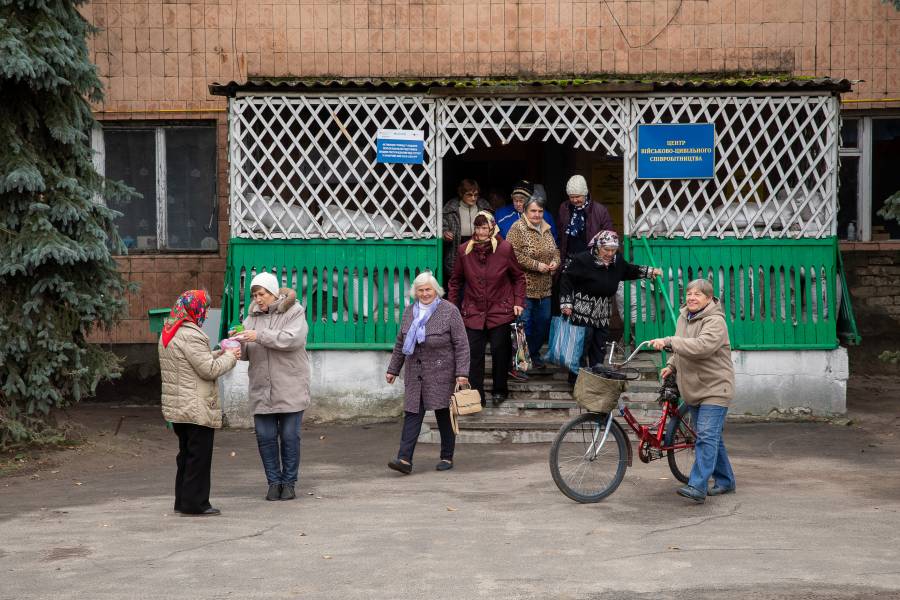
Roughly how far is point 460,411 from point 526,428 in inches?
61.0

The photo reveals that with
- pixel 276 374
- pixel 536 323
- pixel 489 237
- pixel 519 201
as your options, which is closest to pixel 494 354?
pixel 536 323

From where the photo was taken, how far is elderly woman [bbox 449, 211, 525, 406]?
34.6 feet

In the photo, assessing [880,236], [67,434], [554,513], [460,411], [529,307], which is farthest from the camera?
[880,236]

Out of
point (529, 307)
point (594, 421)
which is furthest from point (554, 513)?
point (529, 307)

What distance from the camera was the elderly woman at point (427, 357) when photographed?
30.2 feet

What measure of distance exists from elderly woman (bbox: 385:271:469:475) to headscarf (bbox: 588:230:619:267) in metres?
1.72

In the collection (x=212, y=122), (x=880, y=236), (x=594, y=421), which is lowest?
(x=594, y=421)

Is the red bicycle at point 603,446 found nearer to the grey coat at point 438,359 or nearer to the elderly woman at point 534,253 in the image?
the grey coat at point 438,359

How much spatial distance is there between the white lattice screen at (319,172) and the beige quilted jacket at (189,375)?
3.83 m

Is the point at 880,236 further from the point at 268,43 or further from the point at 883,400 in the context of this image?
the point at 268,43

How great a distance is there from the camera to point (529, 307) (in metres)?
11.4

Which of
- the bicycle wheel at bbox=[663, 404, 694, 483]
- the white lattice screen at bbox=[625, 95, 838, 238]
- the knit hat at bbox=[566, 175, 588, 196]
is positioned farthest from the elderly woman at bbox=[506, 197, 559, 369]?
the bicycle wheel at bbox=[663, 404, 694, 483]

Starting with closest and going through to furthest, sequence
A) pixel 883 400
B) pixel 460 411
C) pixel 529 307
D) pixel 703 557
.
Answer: pixel 703 557 < pixel 460 411 < pixel 529 307 < pixel 883 400

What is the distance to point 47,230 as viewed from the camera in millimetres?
9852
